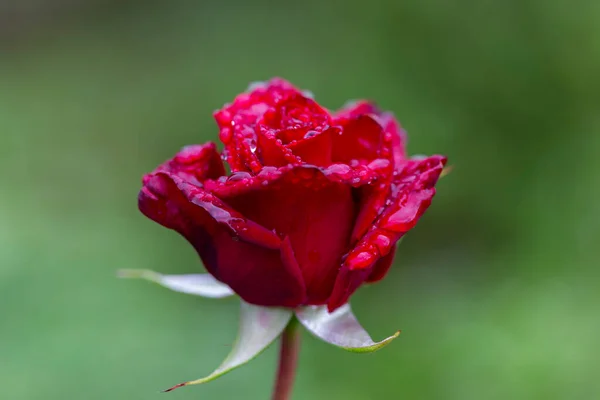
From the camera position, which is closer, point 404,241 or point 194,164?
point 194,164

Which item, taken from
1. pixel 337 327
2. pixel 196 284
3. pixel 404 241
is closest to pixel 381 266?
pixel 337 327

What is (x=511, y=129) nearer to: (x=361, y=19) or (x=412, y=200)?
(x=361, y=19)

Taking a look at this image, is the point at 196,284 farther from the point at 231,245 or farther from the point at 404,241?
the point at 404,241

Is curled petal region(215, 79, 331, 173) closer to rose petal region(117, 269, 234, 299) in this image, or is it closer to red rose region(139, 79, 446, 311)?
red rose region(139, 79, 446, 311)

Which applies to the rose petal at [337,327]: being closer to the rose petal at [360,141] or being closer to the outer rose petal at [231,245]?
the outer rose petal at [231,245]

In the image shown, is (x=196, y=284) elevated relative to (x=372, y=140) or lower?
lower

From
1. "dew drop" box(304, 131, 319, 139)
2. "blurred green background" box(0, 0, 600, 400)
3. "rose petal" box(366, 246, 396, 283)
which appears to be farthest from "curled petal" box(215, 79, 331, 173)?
"blurred green background" box(0, 0, 600, 400)

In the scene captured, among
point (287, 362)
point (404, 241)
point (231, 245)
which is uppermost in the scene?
point (231, 245)
